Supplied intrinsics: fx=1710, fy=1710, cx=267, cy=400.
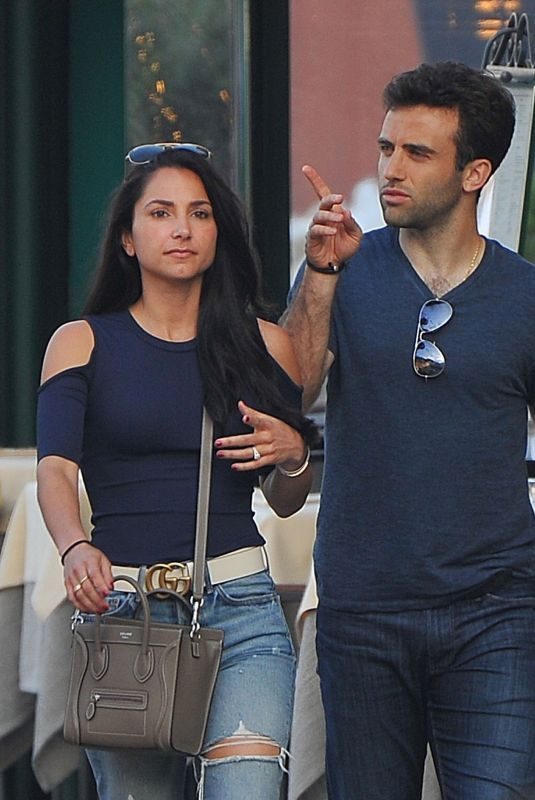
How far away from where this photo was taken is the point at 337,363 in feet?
10.9

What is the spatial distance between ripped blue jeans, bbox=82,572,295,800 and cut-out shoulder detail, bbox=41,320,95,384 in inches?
17.0

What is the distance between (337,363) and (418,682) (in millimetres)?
633

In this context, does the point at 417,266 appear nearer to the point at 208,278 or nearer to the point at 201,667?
the point at 208,278

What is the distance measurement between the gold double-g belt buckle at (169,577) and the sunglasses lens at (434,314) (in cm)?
64

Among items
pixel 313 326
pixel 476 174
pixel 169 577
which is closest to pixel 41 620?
pixel 169 577

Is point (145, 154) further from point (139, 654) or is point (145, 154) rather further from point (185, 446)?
point (139, 654)

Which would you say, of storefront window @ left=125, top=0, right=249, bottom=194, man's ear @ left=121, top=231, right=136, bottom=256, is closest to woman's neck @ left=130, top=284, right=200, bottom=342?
man's ear @ left=121, top=231, right=136, bottom=256

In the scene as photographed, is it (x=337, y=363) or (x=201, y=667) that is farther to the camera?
(x=337, y=363)

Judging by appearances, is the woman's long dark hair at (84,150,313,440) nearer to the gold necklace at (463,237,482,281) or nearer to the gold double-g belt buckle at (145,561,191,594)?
the gold double-g belt buckle at (145,561,191,594)

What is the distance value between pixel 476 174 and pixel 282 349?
0.52 metres

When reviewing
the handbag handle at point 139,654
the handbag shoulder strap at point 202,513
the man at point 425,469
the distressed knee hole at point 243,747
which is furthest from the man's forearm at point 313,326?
the distressed knee hole at point 243,747

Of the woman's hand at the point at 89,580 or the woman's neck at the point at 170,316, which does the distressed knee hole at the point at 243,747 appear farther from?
the woman's neck at the point at 170,316

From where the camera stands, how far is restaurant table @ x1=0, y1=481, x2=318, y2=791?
4.17 meters

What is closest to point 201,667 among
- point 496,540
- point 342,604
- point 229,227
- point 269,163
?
point 342,604
